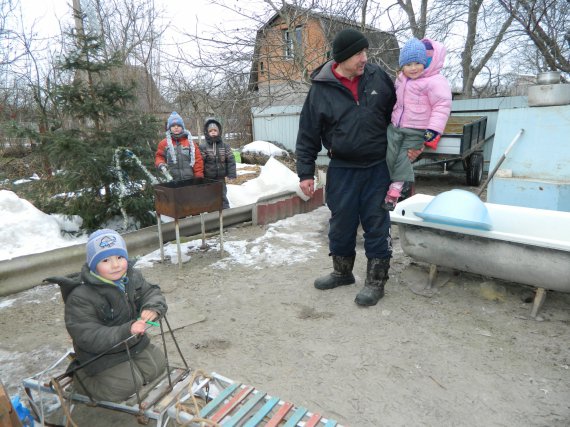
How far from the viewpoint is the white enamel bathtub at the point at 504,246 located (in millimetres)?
3008

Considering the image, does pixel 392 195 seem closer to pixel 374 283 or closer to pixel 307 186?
pixel 307 186

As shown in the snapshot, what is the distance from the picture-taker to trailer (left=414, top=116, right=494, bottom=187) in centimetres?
757

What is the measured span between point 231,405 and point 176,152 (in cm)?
388

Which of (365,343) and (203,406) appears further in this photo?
(365,343)

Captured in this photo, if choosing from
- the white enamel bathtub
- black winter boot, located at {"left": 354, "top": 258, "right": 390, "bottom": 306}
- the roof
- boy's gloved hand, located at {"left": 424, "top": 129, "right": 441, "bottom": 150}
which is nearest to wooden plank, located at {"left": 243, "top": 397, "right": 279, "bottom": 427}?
black winter boot, located at {"left": 354, "top": 258, "right": 390, "bottom": 306}

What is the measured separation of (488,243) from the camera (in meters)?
3.27

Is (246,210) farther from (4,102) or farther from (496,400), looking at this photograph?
(4,102)

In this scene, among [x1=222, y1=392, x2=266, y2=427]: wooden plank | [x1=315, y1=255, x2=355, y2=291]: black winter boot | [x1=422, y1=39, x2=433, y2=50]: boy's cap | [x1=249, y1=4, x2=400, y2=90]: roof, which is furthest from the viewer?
[x1=249, y1=4, x2=400, y2=90]: roof

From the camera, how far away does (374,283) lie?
3.54 metres

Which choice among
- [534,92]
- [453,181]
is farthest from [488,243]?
[453,181]

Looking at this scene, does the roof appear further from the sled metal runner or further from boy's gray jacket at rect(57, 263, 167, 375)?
the sled metal runner

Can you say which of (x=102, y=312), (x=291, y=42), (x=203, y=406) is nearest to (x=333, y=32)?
(x=291, y=42)

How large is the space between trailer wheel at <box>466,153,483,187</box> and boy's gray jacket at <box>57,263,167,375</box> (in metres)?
8.13

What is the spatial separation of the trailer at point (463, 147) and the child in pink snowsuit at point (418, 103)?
4.01 meters
